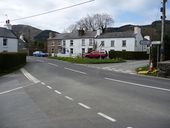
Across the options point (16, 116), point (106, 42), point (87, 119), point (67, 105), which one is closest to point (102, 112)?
point (87, 119)

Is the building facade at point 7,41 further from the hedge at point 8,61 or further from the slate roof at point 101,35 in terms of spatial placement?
the hedge at point 8,61

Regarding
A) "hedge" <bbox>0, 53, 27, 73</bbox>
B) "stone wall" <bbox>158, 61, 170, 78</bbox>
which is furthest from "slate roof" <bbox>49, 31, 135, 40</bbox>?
"stone wall" <bbox>158, 61, 170, 78</bbox>

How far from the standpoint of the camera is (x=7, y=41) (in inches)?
2493

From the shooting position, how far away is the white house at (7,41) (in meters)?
62.2

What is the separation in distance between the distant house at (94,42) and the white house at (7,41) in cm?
1205

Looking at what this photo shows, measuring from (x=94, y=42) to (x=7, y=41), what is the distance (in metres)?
22.5

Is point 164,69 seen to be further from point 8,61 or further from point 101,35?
point 101,35

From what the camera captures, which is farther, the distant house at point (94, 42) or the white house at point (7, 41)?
the distant house at point (94, 42)

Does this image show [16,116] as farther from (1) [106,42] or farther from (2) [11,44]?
(1) [106,42]

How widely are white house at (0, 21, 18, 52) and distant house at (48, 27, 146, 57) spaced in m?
12.0

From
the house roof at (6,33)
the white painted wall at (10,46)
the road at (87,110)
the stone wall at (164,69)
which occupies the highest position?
the house roof at (6,33)

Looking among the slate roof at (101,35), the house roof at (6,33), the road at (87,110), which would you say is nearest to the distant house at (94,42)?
the slate roof at (101,35)

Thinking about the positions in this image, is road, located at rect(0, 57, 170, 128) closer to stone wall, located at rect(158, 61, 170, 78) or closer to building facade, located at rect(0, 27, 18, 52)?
stone wall, located at rect(158, 61, 170, 78)

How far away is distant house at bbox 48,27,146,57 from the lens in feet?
224
